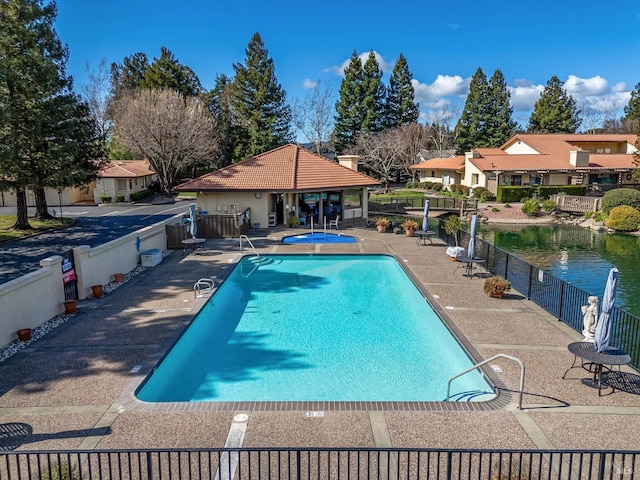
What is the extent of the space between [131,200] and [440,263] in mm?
36060

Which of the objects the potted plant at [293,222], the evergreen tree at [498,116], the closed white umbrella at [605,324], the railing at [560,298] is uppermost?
the evergreen tree at [498,116]

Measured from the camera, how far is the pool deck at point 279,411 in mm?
7145

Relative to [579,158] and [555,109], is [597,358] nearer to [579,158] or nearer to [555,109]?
[579,158]

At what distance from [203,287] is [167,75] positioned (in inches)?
1854

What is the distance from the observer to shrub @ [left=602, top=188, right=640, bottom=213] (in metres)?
34.6

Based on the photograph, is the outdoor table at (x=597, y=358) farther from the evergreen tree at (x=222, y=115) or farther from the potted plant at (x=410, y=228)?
the evergreen tree at (x=222, y=115)

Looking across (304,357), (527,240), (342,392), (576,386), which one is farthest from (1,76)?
(527,240)

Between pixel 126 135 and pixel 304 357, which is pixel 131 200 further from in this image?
pixel 304 357

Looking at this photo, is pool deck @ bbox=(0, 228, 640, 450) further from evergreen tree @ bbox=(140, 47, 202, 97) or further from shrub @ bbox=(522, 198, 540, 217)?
evergreen tree @ bbox=(140, 47, 202, 97)

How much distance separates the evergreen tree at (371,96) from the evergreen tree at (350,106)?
586mm

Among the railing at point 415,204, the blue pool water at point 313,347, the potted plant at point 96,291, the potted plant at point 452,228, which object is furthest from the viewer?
the railing at point 415,204

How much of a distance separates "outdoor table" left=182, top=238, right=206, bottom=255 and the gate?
692cm

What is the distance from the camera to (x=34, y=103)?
86.1 feet

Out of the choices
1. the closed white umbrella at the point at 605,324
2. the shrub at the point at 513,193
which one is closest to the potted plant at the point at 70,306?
the closed white umbrella at the point at 605,324
